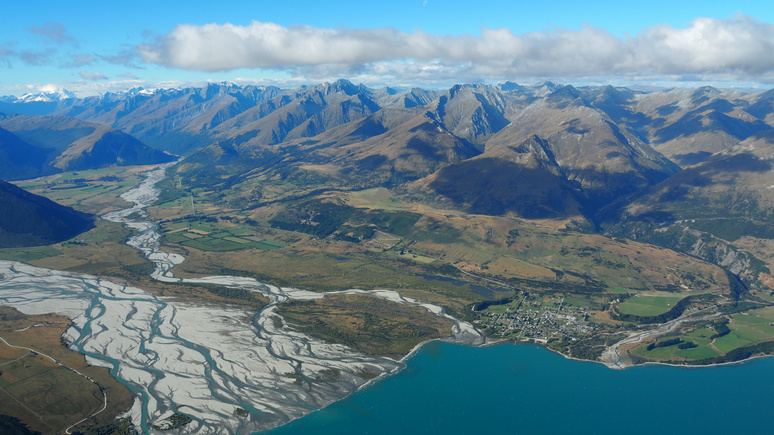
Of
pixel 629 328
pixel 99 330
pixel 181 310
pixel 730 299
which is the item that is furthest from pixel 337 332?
pixel 730 299

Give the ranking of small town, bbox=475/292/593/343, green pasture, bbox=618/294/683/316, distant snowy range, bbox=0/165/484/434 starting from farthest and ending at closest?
green pasture, bbox=618/294/683/316, small town, bbox=475/292/593/343, distant snowy range, bbox=0/165/484/434

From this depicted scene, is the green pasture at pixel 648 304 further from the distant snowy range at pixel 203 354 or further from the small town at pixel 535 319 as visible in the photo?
the distant snowy range at pixel 203 354

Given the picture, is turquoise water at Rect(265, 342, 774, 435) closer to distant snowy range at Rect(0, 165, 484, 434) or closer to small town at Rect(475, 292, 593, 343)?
distant snowy range at Rect(0, 165, 484, 434)

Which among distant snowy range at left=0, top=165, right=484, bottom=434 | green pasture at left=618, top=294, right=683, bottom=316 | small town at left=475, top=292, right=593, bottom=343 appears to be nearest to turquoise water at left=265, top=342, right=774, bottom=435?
distant snowy range at left=0, top=165, right=484, bottom=434

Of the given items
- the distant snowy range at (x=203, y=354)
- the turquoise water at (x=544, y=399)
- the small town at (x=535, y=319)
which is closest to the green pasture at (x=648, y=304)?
the small town at (x=535, y=319)

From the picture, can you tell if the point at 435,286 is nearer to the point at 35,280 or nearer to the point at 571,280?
the point at 571,280

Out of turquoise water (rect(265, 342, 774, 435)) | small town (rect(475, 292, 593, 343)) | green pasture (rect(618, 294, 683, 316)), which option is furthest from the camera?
green pasture (rect(618, 294, 683, 316))
